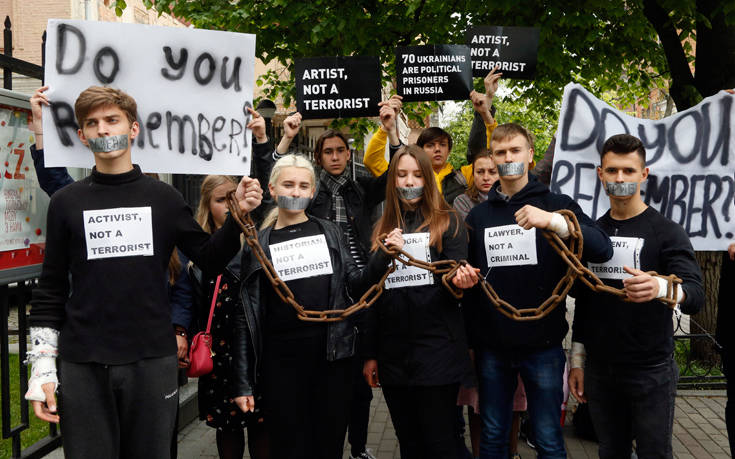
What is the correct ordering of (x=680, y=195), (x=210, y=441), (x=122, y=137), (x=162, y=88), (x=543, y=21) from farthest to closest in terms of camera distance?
(x=543, y=21) < (x=210, y=441) < (x=680, y=195) < (x=162, y=88) < (x=122, y=137)

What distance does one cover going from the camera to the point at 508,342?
327 centimetres

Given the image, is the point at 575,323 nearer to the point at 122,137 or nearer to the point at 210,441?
the point at 122,137

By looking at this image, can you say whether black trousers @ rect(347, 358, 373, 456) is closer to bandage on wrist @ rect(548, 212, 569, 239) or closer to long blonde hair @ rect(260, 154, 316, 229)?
long blonde hair @ rect(260, 154, 316, 229)

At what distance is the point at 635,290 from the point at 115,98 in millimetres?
2324

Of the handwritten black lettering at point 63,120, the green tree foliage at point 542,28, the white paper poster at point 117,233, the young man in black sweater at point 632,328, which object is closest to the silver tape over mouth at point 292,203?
the white paper poster at point 117,233

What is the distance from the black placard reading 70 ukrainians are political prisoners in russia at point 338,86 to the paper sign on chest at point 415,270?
5.48 ft

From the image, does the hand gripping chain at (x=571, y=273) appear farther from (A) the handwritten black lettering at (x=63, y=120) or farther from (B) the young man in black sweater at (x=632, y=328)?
(A) the handwritten black lettering at (x=63, y=120)

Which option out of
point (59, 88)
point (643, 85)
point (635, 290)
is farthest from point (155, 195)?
point (643, 85)

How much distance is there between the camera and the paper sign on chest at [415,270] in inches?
131

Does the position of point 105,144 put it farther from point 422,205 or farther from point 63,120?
point 422,205

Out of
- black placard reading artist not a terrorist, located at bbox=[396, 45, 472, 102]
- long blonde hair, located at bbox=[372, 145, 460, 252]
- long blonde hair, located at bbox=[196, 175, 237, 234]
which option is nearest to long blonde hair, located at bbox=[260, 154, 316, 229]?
long blonde hair, located at bbox=[372, 145, 460, 252]

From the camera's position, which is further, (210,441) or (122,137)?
(210,441)

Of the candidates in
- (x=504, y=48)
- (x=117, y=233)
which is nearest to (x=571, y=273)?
(x=117, y=233)

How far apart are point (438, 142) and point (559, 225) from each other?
6.93 feet
